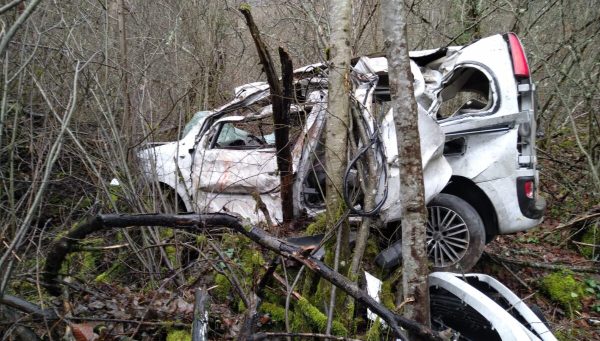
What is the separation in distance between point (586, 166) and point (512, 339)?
16.1 ft

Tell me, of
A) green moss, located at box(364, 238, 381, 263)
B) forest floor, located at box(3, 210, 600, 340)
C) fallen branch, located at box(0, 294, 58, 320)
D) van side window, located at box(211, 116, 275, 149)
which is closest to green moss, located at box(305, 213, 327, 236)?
green moss, located at box(364, 238, 381, 263)

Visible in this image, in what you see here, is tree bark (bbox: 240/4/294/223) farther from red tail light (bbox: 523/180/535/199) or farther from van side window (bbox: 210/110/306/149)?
red tail light (bbox: 523/180/535/199)

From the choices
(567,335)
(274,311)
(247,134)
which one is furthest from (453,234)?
(247,134)

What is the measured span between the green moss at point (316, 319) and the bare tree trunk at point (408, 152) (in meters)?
0.62

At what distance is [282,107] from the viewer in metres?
4.59

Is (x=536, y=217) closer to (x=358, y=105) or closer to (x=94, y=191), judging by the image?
(x=358, y=105)

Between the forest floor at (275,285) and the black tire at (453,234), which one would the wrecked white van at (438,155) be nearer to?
the black tire at (453,234)

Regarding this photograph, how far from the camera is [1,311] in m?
2.78

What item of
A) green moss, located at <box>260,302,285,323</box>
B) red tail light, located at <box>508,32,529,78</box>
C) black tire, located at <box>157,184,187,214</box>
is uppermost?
red tail light, located at <box>508,32,529,78</box>

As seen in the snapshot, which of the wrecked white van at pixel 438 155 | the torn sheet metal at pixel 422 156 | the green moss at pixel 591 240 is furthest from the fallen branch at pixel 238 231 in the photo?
the green moss at pixel 591 240

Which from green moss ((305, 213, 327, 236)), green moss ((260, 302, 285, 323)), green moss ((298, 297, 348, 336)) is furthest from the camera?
green moss ((305, 213, 327, 236))

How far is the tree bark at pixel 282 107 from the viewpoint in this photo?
4.21 m

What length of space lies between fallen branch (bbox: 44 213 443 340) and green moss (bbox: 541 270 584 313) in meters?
3.21

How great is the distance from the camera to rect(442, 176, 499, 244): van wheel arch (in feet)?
15.9
